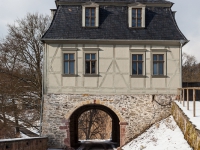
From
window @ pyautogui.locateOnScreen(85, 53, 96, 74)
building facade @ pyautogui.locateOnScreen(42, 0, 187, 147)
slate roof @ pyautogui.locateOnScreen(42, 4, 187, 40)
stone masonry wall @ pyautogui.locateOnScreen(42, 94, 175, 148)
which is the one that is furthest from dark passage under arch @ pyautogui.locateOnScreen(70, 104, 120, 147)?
slate roof @ pyautogui.locateOnScreen(42, 4, 187, 40)

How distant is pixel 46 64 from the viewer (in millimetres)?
16562

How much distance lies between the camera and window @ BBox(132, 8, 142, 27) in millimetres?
17220

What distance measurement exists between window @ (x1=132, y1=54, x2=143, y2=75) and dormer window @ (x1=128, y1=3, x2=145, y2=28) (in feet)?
6.32

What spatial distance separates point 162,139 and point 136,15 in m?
7.88

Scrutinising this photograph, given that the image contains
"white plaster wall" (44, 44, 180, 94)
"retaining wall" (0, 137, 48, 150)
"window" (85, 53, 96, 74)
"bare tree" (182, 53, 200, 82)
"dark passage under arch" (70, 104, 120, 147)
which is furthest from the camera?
"bare tree" (182, 53, 200, 82)

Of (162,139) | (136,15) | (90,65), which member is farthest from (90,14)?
(162,139)

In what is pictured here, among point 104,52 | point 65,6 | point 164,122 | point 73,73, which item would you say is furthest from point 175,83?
point 65,6

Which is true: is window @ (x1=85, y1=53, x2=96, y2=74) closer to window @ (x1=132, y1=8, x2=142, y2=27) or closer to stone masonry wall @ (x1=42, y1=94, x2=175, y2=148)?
stone masonry wall @ (x1=42, y1=94, x2=175, y2=148)

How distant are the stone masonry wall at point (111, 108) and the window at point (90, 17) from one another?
14.2 feet

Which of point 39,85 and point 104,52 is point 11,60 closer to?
point 39,85

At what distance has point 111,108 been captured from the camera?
16.5 m

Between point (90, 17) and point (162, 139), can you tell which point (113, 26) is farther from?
point (162, 139)

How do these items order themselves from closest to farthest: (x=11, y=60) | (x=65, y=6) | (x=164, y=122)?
(x=164, y=122)
(x=65, y=6)
(x=11, y=60)

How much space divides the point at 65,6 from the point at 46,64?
3.97 m
